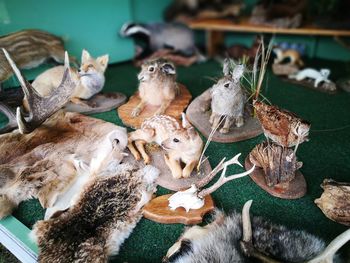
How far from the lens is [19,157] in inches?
55.7

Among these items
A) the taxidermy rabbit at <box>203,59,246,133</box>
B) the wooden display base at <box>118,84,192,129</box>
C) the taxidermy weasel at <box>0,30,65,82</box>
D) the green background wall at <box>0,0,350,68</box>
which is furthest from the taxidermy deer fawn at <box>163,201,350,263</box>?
the green background wall at <box>0,0,350,68</box>

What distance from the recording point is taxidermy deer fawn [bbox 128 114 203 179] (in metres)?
1.23

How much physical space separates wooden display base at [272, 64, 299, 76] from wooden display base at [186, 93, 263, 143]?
3.31 ft

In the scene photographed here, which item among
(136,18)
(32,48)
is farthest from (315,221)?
(136,18)

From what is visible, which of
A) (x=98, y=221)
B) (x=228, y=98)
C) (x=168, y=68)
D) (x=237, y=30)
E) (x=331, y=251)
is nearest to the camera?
(x=331, y=251)

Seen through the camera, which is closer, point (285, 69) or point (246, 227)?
point (246, 227)

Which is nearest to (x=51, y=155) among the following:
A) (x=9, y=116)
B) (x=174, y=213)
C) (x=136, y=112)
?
(x=9, y=116)

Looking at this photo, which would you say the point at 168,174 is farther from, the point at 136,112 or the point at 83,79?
the point at 83,79

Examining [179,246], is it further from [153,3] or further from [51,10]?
[153,3]

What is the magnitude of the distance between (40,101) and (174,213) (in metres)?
0.96

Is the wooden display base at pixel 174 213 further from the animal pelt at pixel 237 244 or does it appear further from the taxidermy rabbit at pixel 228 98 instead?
the taxidermy rabbit at pixel 228 98

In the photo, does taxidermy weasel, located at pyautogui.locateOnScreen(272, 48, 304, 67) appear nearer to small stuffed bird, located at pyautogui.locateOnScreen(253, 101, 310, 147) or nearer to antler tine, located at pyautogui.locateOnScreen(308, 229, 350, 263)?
small stuffed bird, located at pyautogui.locateOnScreen(253, 101, 310, 147)

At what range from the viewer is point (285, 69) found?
2496mm

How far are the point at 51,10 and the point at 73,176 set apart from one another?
1596 millimetres
